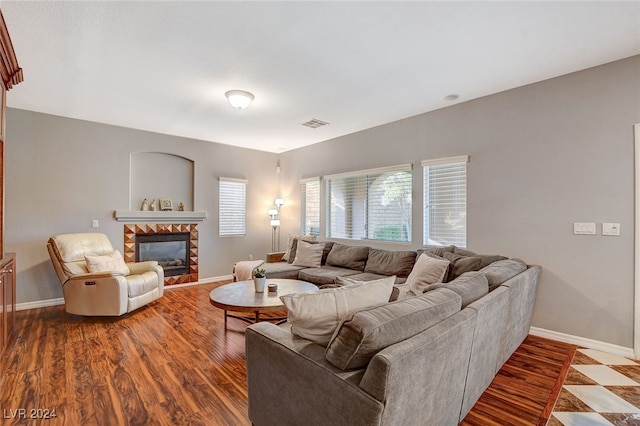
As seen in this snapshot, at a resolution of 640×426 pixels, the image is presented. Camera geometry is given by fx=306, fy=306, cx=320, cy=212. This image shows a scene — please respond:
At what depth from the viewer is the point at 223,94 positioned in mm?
3680

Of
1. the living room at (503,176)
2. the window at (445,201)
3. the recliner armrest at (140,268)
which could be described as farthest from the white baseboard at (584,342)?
the recliner armrest at (140,268)

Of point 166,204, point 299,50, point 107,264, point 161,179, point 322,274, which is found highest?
point 299,50

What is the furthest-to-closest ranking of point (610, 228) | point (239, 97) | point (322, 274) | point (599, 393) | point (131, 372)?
point (322, 274)
point (239, 97)
point (610, 228)
point (131, 372)
point (599, 393)

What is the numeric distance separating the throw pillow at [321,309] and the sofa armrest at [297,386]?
0.06 meters

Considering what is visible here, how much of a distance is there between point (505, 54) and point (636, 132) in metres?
1.39

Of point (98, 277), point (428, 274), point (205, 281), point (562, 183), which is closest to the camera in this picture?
point (562, 183)

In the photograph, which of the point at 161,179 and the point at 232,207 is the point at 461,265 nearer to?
the point at 232,207

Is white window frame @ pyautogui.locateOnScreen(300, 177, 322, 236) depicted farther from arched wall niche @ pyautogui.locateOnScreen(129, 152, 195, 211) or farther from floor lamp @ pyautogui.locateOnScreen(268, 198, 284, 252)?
arched wall niche @ pyautogui.locateOnScreen(129, 152, 195, 211)

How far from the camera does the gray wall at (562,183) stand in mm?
2875

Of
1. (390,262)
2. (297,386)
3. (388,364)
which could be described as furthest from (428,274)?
(388,364)

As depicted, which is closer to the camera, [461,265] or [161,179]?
[461,265]

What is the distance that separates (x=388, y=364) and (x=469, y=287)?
1146 mm

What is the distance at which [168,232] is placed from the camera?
545 centimetres

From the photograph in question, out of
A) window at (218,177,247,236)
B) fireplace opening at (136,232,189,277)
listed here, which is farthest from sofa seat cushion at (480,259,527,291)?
fireplace opening at (136,232,189,277)
